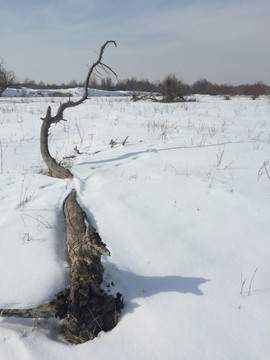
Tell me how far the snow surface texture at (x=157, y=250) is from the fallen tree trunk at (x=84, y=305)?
0.07m

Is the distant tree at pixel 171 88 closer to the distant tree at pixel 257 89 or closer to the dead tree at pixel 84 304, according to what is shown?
the dead tree at pixel 84 304

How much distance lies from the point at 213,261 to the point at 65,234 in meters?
1.20

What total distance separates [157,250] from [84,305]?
2.26 feet

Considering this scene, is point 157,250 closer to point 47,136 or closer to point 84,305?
point 84,305

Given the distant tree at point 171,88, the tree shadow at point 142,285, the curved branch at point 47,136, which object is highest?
the distant tree at point 171,88

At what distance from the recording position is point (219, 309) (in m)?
1.45

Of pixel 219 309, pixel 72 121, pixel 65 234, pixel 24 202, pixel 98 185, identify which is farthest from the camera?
pixel 72 121

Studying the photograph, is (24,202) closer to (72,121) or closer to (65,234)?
(65,234)

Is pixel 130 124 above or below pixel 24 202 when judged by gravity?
above

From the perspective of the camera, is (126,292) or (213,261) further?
(213,261)

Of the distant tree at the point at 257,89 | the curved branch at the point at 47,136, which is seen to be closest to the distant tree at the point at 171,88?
the curved branch at the point at 47,136

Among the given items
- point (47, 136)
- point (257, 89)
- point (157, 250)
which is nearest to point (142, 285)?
point (157, 250)

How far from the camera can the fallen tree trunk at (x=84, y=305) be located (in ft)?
4.70

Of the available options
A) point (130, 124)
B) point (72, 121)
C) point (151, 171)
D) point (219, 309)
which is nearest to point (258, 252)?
Answer: point (219, 309)
